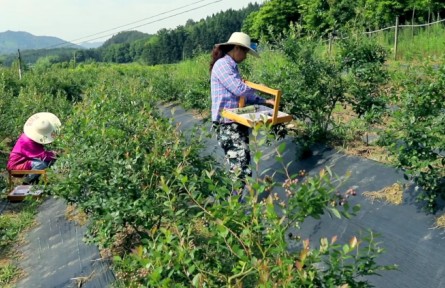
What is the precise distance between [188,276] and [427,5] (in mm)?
21091

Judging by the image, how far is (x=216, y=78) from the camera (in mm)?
A: 4059

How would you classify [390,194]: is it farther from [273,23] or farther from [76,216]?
[273,23]

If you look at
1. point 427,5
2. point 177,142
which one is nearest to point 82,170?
point 177,142

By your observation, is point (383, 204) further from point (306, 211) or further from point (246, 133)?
point (306, 211)

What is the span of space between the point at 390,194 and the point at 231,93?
1.66 m

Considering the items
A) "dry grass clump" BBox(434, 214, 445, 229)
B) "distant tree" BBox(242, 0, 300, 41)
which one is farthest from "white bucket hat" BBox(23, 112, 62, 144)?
"distant tree" BBox(242, 0, 300, 41)

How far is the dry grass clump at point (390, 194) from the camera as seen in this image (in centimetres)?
387

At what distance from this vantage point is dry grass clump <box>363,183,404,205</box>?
3865 millimetres

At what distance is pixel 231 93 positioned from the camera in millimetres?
4105

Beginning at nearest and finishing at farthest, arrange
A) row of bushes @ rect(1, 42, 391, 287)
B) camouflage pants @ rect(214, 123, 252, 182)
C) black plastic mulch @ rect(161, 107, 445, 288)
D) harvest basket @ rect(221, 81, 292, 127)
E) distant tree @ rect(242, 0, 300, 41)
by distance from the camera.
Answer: row of bushes @ rect(1, 42, 391, 287) < black plastic mulch @ rect(161, 107, 445, 288) < harvest basket @ rect(221, 81, 292, 127) < camouflage pants @ rect(214, 123, 252, 182) < distant tree @ rect(242, 0, 300, 41)

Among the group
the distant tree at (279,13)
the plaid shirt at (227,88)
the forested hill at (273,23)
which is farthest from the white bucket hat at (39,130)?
the distant tree at (279,13)

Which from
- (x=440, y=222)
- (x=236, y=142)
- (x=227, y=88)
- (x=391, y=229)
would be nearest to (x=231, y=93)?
(x=227, y=88)

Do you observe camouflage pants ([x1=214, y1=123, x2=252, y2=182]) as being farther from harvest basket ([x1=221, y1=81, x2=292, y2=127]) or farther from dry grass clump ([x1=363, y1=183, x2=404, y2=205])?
dry grass clump ([x1=363, y1=183, x2=404, y2=205])

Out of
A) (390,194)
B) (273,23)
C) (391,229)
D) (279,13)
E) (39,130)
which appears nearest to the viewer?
(391,229)
